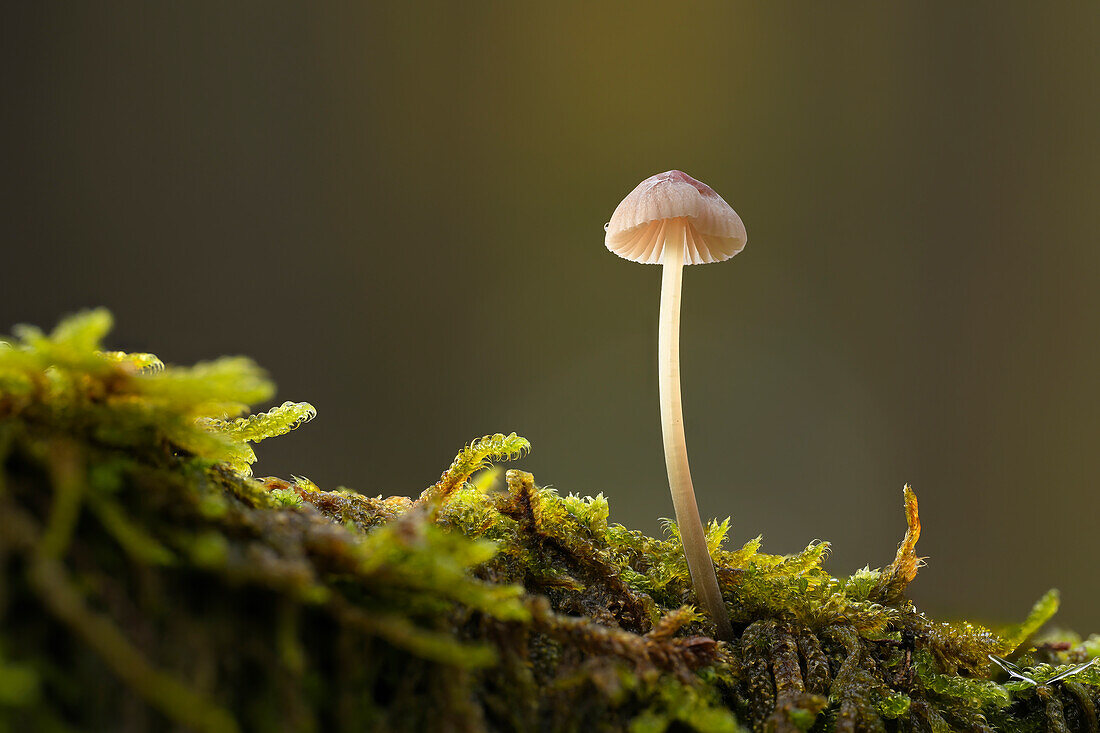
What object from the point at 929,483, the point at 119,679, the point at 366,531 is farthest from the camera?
the point at 929,483

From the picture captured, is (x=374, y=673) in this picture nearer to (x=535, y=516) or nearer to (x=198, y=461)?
(x=198, y=461)

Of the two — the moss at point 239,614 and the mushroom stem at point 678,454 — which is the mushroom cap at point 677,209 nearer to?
the mushroom stem at point 678,454

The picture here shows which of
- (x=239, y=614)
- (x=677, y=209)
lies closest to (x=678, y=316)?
(x=677, y=209)

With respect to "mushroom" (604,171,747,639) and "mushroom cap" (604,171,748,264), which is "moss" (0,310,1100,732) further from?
"mushroom cap" (604,171,748,264)

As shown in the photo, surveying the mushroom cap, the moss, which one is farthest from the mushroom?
the moss

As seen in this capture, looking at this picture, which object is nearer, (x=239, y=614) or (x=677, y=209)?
(x=239, y=614)

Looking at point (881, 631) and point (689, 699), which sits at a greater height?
point (881, 631)

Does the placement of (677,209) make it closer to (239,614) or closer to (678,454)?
(678,454)

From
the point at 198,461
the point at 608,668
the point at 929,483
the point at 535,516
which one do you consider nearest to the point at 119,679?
the point at 198,461
